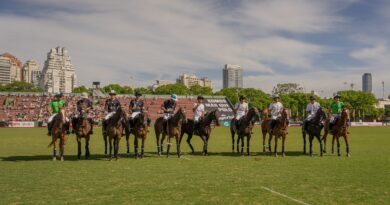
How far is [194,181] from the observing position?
11.4 metres

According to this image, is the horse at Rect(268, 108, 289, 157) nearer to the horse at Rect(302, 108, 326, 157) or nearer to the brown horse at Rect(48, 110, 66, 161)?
the horse at Rect(302, 108, 326, 157)

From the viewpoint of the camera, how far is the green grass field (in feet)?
30.0

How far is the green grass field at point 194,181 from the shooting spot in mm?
9148

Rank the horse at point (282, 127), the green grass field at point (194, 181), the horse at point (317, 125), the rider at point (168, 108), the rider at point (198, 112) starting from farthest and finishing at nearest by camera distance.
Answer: the rider at point (198, 112)
the horse at point (317, 125)
the horse at point (282, 127)
the rider at point (168, 108)
the green grass field at point (194, 181)

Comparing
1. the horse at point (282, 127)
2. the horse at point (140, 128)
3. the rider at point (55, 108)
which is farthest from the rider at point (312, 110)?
the rider at point (55, 108)

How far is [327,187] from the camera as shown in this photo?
10.6m

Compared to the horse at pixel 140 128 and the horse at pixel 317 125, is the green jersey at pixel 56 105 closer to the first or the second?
the horse at pixel 140 128

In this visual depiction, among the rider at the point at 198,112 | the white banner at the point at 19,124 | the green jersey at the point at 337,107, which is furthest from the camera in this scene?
the white banner at the point at 19,124

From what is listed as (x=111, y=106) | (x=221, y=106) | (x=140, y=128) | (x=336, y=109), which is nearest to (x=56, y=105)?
(x=111, y=106)

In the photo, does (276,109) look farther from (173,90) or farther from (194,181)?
(173,90)

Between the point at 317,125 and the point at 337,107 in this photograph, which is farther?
the point at 337,107

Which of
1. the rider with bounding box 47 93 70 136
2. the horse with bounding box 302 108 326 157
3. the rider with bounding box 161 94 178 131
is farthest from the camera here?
the horse with bounding box 302 108 326 157

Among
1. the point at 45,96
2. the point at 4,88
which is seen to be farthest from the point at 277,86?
the point at 4,88

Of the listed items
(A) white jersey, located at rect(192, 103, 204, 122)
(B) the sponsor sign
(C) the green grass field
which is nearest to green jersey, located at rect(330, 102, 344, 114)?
(C) the green grass field
